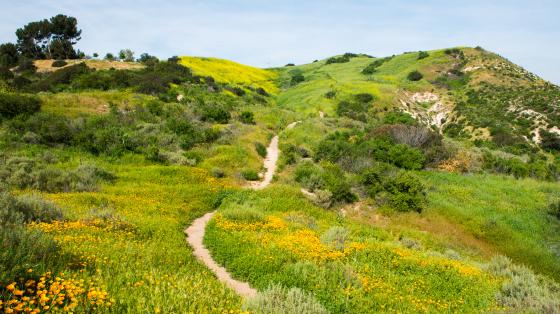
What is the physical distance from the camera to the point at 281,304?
700cm

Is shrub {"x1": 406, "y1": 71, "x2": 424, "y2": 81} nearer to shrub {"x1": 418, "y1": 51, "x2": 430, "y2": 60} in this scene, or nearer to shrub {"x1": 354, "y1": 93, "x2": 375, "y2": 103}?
shrub {"x1": 418, "y1": 51, "x2": 430, "y2": 60}

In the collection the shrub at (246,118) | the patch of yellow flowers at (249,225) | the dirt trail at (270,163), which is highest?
the shrub at (246,118)

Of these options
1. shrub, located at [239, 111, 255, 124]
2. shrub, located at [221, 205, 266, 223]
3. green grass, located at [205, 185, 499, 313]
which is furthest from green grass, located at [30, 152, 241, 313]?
shrub, located at [239, 111, 255, 124]

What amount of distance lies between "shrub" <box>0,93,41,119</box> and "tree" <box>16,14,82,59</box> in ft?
134

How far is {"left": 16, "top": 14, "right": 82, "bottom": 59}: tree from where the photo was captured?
208 ft

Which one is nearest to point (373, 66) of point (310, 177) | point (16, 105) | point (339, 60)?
point (339, 60)

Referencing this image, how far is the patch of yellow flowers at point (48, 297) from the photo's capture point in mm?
4988

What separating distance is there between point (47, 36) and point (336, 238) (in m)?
68.7

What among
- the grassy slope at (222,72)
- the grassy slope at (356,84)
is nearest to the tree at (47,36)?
the grassy slope at (222,72)

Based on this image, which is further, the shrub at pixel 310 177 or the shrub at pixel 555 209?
the shrub at pixel 310 177

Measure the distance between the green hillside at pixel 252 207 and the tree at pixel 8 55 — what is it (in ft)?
7.92

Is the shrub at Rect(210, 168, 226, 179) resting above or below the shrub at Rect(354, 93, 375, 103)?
below

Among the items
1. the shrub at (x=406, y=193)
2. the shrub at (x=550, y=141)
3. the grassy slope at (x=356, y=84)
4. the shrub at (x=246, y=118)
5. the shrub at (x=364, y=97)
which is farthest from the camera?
the grassy slope at (x=356, y=84)

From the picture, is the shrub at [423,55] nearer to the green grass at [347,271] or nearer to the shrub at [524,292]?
the green grass at [347,271]
